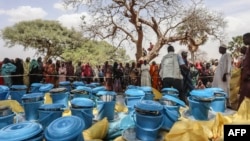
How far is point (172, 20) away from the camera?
542 inches

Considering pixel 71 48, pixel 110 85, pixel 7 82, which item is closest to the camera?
pixel 7 82

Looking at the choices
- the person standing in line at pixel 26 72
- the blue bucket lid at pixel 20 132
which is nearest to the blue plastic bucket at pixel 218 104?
the blue bucket lid at pixel 20 132

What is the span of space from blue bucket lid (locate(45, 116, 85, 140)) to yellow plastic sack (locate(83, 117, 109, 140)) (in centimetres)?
48

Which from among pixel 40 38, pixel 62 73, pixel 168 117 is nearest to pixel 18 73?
pixel 62 73

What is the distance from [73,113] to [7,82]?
6384mm

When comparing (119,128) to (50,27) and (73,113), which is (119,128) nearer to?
→ (73,113)

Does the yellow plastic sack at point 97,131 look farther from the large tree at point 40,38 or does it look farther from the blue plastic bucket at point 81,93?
the large tree at point 40,38

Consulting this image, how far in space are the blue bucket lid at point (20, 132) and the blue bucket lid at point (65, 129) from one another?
0.14m

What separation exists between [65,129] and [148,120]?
0.98 m

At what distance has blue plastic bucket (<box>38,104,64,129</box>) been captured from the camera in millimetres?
4148

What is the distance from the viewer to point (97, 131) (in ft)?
13.4

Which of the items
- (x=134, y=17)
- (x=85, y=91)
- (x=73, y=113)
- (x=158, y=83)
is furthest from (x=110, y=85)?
(x=73, y=113)

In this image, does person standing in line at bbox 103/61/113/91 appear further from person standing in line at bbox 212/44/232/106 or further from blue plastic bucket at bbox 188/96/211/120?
blue plastic bucket at bbox 188/96/211/120

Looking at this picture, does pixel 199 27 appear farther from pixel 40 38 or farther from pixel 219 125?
pixel 40 38
